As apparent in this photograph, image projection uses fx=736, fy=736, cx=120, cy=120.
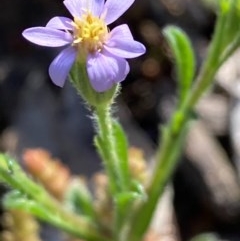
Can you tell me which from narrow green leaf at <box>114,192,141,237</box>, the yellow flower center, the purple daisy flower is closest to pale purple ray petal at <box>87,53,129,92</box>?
the purple daisy flower

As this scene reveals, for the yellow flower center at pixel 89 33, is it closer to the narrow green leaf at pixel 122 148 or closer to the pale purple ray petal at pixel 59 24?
the pale purple ray petal at pixel 59 24

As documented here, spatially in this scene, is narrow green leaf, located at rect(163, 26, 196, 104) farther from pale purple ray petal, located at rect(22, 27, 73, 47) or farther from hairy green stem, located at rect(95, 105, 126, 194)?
pale purple ray petal, located at rect(22, 27, 73, 47)

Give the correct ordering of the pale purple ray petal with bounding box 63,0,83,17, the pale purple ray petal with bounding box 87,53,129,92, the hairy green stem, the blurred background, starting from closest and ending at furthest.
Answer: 1. the pale purple ray petal with bounding box 87,53,129,92
2. the pale purple ray petal with bounding box 63,0,83,17
3. the hairy green stem
4. the blurred background

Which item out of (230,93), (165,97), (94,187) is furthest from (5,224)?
(230,93)

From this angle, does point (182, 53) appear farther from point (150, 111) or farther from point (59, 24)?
point (150, 111)

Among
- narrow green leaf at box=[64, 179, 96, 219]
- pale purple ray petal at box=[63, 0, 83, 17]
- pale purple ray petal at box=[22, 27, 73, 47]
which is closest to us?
pale purple ray petal at box=[22, 27, 73, 47]
